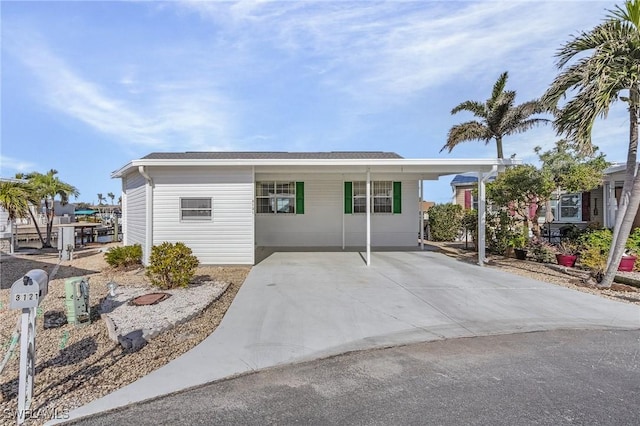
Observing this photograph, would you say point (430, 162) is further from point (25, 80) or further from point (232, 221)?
point (25, 80)

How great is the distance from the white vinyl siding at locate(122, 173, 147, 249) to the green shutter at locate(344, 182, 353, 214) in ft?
21.6

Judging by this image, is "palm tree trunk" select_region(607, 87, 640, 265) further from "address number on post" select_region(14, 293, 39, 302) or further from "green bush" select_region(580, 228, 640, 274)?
"address number on post" select_region(14, 293, 39, 302)

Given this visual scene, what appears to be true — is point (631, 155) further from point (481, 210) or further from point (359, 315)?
point (359, 315)

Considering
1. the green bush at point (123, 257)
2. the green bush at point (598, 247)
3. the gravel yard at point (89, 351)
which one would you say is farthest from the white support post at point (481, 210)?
the green bush at point (123, 257)

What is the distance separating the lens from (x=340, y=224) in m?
12.6

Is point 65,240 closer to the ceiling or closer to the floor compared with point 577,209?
closer to the floor

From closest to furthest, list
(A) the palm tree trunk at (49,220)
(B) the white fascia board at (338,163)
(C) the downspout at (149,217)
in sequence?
(B) the white fascia board at (338,163), (C) the downspout at (149,217), (A) the palm tree trunk at (49,220)

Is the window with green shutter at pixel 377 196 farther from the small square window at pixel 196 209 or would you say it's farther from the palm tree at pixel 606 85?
the palm tree at pixel 606 85

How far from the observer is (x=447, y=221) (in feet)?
49.6

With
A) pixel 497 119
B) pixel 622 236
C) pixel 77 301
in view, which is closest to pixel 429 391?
pixel 77 301

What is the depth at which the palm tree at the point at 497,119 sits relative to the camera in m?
15.8

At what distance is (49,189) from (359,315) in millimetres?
14746

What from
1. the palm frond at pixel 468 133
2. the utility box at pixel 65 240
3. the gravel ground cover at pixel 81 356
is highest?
the palm frond at pixel 468 133

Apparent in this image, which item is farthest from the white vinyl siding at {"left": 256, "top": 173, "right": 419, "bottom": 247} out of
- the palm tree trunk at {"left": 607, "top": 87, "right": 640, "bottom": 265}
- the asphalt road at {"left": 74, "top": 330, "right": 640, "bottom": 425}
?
the asphalt road at {"left": 74, "top": 330, "right": 640, "bottom": 425}
